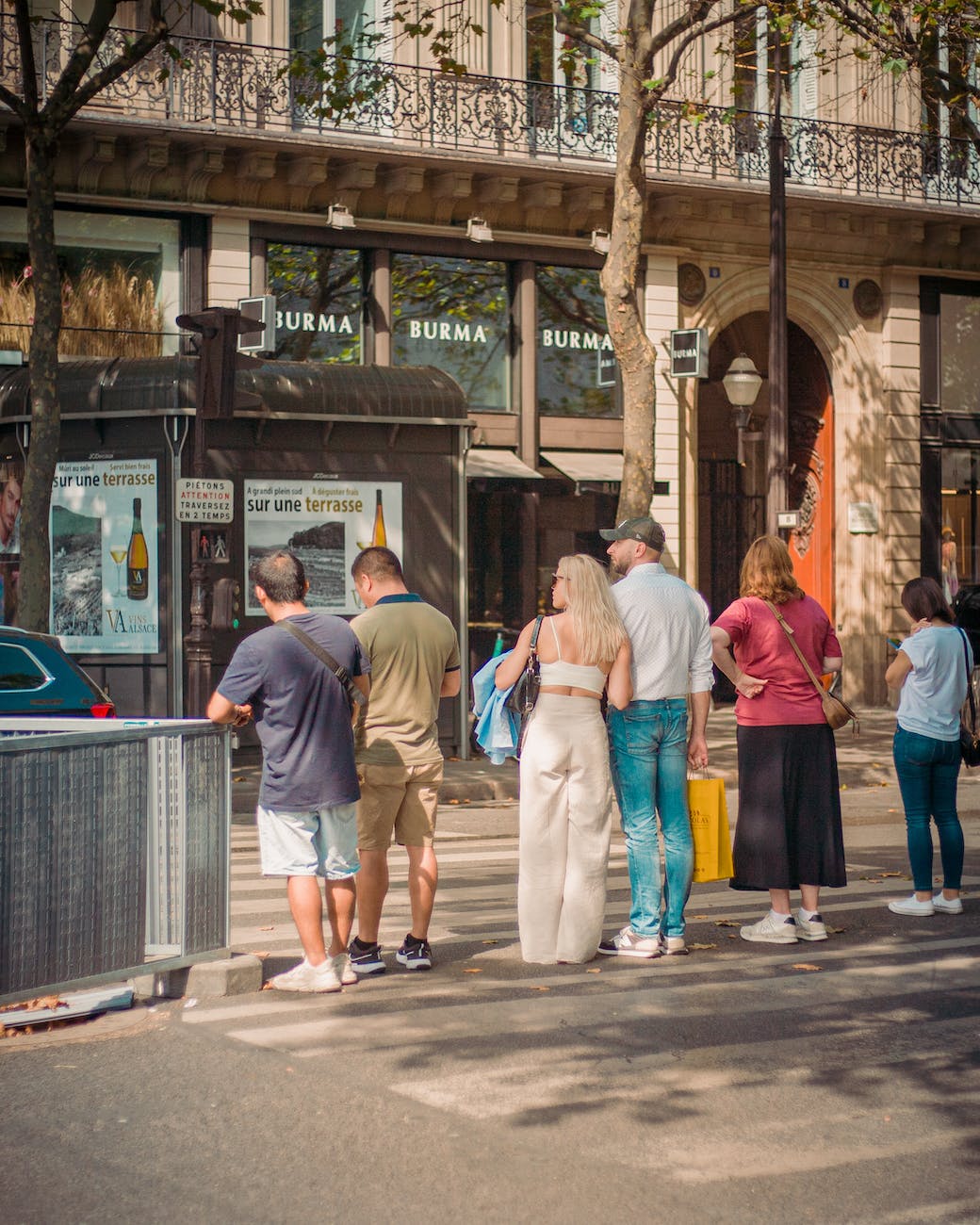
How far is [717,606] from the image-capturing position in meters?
24.2

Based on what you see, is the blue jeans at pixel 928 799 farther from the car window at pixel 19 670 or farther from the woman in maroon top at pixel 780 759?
the car window at pixel 19 670

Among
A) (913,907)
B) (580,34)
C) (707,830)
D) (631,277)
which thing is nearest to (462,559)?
(631,277)

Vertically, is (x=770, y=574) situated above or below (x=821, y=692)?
above

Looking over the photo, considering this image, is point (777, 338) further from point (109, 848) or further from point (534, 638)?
point (109, 848)

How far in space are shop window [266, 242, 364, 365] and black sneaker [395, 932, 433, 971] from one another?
46.2 ft

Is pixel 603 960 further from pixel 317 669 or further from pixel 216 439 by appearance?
pixel 216 439

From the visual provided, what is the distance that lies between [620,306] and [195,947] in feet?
32.5

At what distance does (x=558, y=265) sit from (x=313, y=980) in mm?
16938

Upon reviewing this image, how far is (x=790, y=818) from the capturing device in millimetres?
8039

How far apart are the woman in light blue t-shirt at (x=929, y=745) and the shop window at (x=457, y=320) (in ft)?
43.5

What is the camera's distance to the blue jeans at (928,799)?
892cm

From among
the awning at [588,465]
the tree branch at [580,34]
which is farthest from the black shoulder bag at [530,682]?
the awning at [588,465]

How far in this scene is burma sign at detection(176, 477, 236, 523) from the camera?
14.9 m

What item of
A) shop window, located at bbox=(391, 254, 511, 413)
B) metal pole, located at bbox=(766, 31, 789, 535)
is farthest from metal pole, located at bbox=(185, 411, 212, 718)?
shop window, located at bbox=(391, 254, 511, 413)
